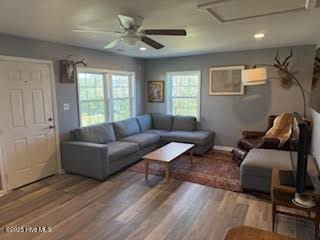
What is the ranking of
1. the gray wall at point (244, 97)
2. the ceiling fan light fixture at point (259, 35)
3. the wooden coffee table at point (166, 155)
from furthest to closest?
the gray wall at point (244, 97) → the wooden coffee table at point (166, 155) → the ceiling fan light fixture at point (259, 35)

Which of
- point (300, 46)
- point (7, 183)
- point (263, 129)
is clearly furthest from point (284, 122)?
point (7, 183)

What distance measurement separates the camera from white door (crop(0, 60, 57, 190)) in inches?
131

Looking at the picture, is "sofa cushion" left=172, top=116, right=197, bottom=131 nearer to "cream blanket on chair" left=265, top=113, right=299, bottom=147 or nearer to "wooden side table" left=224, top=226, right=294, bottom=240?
"cream blanket on chair" left=265, top=113, right=299, bottom=147

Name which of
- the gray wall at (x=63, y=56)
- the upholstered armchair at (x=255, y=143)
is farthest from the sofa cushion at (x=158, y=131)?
the upholstered armchair at (x=255, y=143)

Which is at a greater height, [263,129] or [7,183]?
[263,129]

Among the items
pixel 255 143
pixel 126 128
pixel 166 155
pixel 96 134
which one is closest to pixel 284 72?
pixel 255 143

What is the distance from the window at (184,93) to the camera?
19.0 feet

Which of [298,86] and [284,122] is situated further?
[298,86]

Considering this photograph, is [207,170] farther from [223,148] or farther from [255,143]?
[223,148]

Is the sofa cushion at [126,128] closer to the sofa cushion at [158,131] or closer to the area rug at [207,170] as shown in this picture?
the sofa cushion at [158,131]

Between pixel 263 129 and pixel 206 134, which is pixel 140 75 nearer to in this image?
pixel 206 134

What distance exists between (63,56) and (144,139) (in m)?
2.31

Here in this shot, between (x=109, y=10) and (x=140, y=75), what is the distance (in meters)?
3.99

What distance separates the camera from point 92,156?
3.75 meters
